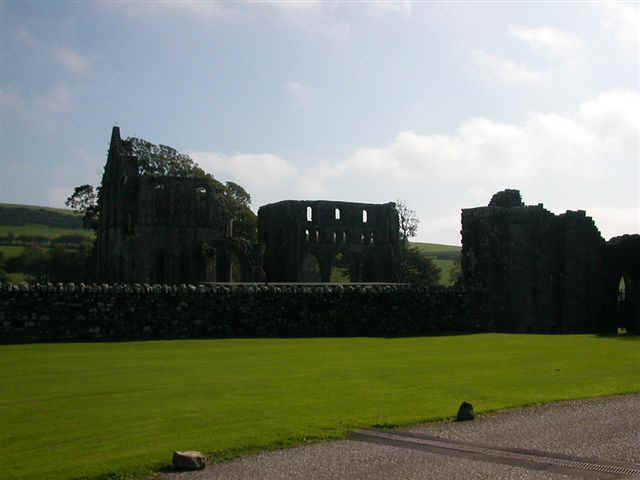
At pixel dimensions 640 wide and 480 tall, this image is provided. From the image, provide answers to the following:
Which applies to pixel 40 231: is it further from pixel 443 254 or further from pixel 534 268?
pixel 534 268

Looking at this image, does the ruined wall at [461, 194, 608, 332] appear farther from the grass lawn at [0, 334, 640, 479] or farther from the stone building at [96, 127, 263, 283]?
the stone building at [96, 127, 263, 283]

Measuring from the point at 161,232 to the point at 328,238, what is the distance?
13.6m

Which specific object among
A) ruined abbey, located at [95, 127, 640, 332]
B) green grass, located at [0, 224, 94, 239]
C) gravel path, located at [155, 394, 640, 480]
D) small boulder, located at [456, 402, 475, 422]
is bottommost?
gravel path, located at [155, 394, 640, 480]

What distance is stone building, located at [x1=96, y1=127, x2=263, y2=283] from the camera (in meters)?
52.7

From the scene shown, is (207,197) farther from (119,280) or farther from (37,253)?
(37,253)

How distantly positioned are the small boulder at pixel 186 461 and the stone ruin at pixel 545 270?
23436 mm

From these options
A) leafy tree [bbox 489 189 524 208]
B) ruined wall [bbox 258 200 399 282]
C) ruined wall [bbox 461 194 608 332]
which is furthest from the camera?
ruined wall [bbox 258 200 399 282]

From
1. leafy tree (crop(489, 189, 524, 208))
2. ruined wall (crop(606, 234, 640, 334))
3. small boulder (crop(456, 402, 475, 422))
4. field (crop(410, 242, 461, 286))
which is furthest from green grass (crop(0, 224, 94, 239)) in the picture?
small boulder (crop(456, 402, 475, 422))

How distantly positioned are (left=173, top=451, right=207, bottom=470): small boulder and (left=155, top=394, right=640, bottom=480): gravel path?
97mm

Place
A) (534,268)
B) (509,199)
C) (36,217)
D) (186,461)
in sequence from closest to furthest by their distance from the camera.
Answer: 1. (186,461)
2. (534,268)
3. (509,199)
4. (36,217)

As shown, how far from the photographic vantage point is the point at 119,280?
51.7 meters

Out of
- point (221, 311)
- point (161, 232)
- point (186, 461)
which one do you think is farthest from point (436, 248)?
point (186, 461)

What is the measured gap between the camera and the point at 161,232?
53375mm

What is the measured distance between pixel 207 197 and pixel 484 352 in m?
38.6
